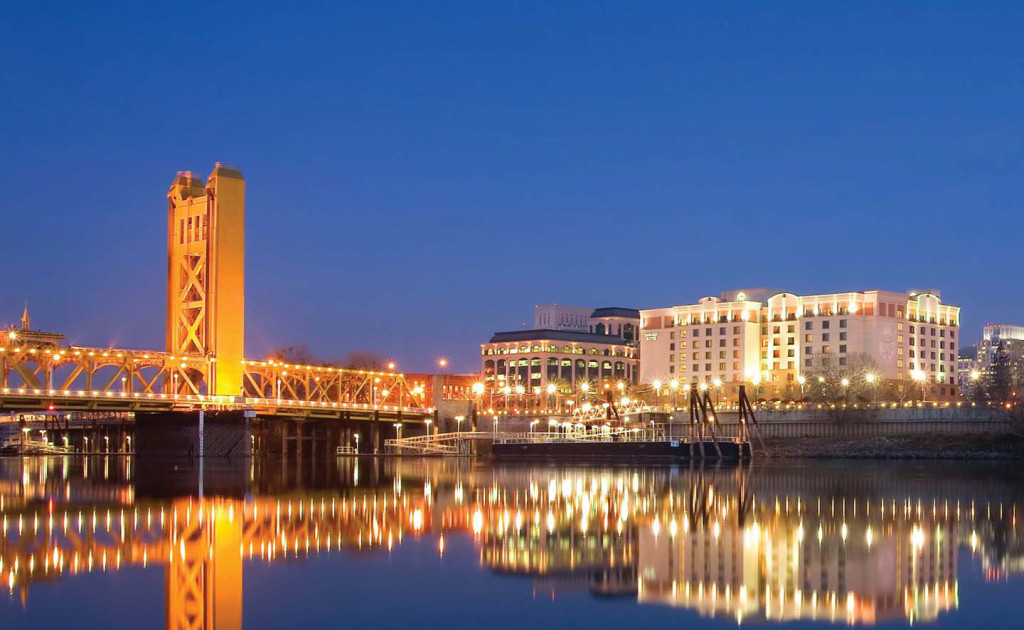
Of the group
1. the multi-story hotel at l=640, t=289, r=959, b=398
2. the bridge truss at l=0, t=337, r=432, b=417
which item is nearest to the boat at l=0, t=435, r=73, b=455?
the bridge truss at l=0, t=337, r=432, b=417

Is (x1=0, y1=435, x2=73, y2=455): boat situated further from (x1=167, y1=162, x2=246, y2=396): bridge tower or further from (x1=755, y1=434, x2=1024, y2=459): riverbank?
(x1=755, y1=434, x2=1024, y2=459): riverbank

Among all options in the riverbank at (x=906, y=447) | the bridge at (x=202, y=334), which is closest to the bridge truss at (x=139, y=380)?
the bridge at (x=202, y=334)

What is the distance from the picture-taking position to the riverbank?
339 ft

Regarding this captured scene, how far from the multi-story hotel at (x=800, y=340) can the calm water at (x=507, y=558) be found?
102 meters

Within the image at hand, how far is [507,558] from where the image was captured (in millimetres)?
30422

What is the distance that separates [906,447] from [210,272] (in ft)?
202

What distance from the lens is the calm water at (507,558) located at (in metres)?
22.8

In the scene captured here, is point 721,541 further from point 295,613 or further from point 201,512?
point 201,512

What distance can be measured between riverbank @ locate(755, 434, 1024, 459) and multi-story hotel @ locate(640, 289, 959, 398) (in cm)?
3268

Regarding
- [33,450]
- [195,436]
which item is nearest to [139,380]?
[195,436]

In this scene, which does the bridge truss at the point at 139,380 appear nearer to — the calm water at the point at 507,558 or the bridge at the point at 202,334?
the bridge at the point at 202,334

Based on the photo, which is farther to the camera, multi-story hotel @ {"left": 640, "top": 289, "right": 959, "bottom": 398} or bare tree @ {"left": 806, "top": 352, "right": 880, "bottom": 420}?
multi-story hotel @ {"left": 640, "top": 289, "right": 959, "bottom": 398}

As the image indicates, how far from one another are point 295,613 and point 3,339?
82.6 meters

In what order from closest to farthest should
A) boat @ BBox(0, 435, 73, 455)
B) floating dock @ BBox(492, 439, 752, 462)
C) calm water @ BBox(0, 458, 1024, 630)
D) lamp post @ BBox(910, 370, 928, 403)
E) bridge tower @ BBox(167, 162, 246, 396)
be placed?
calm water @ BBox(0, 458, 1024, 630) < floating dock @ BBox(492, 439, 752, 462) < bridge tower @ BBox(167, 162, 246, 396) < boat @ BBox(0, 435, 73, 455) < lamp post @ BBox(910, 370, 928, 403)
